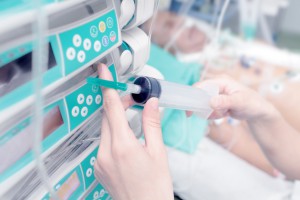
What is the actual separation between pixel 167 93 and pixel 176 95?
33mm

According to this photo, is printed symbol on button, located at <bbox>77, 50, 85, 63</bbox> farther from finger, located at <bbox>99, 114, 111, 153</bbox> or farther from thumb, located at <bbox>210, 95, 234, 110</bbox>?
thumb, located at <bbox>210, 95, 234, 110</bbox>

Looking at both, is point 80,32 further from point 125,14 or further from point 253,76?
point 253,76

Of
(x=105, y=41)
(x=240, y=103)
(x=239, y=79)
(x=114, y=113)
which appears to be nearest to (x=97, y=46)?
(x=105, y=41)

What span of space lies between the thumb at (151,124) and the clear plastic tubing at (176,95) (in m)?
0.04

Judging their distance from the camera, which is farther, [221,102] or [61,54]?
[221,102]

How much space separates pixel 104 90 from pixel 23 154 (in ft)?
0.62

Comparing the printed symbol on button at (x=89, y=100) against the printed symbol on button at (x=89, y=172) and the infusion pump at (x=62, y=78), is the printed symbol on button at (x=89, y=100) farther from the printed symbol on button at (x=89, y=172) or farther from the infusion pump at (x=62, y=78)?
the printed symbol on button at (x=89, y=172)

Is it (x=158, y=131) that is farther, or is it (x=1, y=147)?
(x=158, y=131)

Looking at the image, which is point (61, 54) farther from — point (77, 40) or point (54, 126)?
point (54, 126)

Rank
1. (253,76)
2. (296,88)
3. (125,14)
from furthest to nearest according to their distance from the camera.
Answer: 1. (253,76)
2. (296,88)
3. (125,14)

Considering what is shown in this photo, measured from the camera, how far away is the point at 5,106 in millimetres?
449

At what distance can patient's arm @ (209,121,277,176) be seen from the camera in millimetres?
1311

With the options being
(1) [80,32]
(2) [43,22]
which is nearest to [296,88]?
(1) [80,32]

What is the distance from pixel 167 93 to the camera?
27.6 inches
